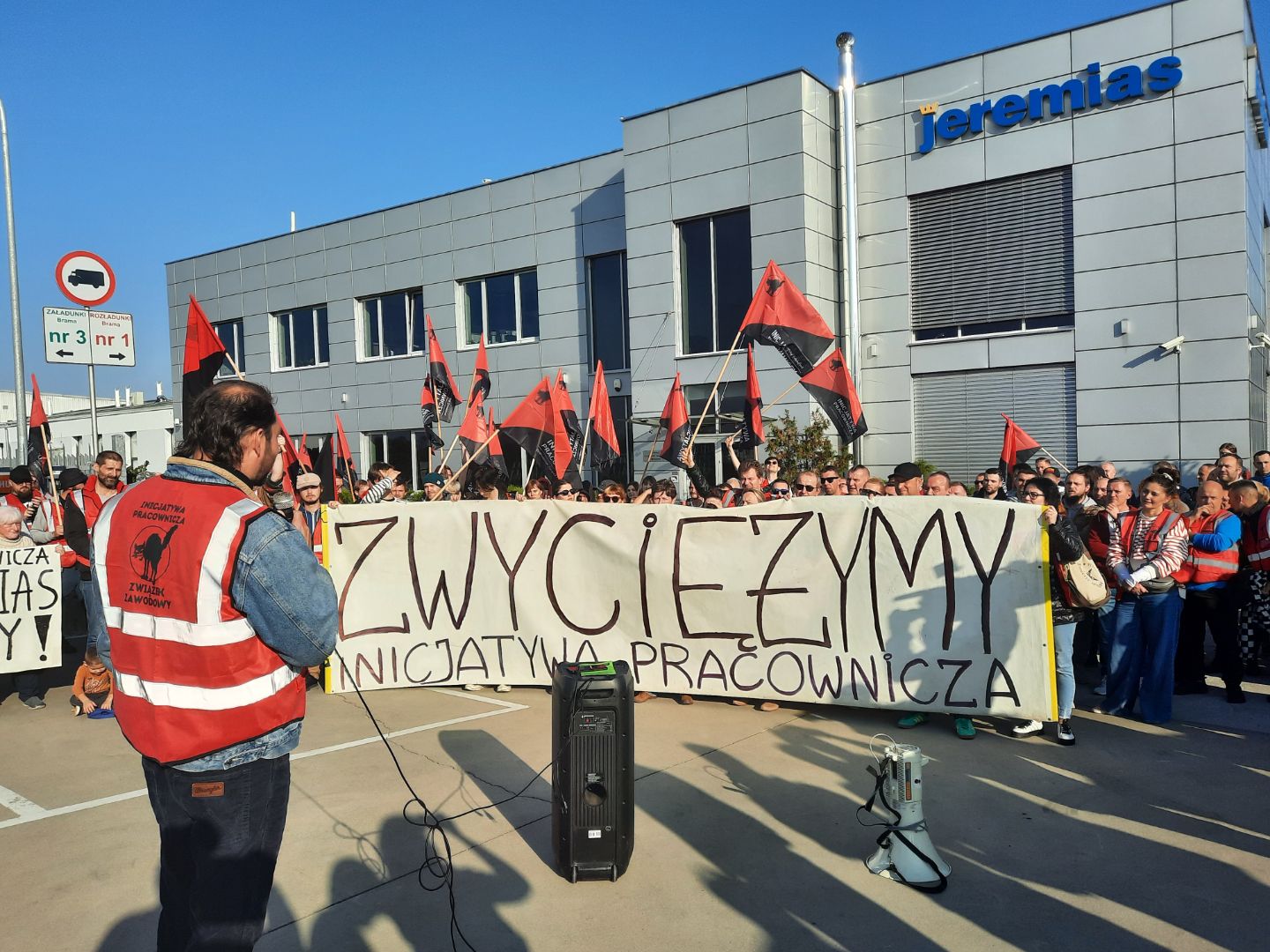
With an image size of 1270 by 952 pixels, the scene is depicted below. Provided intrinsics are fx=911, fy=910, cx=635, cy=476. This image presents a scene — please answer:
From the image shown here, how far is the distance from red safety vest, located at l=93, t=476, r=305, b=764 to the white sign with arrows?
989 centimetres

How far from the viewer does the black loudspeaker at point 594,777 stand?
4207 millimetres

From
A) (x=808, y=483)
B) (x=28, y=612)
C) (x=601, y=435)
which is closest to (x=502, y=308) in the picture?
(x=601, y=435)

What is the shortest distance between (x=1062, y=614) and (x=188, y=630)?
5.55 meters

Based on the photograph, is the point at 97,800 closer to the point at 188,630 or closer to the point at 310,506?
the point at 310,506

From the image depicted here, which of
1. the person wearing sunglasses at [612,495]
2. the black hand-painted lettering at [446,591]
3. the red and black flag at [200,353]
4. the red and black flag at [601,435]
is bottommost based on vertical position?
the black hand-painted lettering at [446,591]

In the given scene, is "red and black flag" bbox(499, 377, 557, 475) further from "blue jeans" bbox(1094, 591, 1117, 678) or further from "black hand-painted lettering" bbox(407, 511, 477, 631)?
"blue jeans" bbox(1094, 591, 1117, 678)

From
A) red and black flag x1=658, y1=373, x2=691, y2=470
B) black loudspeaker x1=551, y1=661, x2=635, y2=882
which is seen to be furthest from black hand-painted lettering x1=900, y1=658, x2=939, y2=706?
red and black flag x1=658, y1=373, x2=691, y2=470

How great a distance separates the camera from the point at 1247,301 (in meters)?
14.4

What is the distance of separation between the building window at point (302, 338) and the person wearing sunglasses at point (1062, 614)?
77.1ft

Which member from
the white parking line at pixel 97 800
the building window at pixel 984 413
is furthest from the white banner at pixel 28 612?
the building window at pixel 984 413

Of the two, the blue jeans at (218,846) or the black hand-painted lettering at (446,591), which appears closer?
the blue jeans at (218,846)

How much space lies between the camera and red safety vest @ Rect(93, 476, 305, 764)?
99.0 inches

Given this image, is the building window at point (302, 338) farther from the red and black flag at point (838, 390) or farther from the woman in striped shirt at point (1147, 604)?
the woman in striped shirt at point (1147, 604)

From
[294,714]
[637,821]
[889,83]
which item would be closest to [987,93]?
[889,83]
